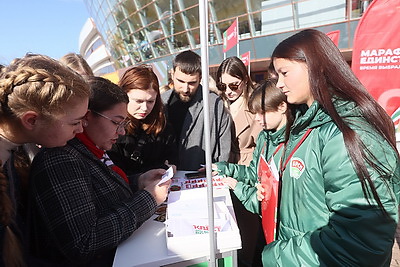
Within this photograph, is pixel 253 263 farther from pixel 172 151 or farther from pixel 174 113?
pixel 174 113

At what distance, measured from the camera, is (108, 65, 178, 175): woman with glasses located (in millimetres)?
1932

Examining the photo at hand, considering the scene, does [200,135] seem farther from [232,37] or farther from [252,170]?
[232,37]

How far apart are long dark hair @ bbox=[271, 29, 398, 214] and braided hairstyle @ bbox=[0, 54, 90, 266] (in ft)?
3.30

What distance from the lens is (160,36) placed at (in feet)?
48.9

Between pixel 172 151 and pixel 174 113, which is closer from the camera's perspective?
pixel 172 151

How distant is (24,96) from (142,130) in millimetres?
1160

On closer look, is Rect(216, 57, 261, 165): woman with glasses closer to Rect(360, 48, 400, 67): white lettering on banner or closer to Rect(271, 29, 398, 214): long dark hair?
Rect(271, 29, 398, 214): long dark hair

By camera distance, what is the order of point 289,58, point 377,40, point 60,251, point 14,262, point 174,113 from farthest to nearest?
point 377,40 → point 174,113 → point 289,58 → point 60,251 → point 14,262

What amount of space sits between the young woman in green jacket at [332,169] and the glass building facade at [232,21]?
A: 5.67 m

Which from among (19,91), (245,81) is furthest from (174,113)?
(19,91)

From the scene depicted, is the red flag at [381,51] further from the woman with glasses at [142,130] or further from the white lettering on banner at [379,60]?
the woman with glasses at [142,130]

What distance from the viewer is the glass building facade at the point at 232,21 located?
9347mm

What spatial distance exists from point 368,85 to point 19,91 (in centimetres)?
420

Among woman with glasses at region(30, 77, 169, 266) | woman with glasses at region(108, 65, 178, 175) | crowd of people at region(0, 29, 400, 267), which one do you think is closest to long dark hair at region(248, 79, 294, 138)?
crowd of people at region(0, 29, 400, 267)
